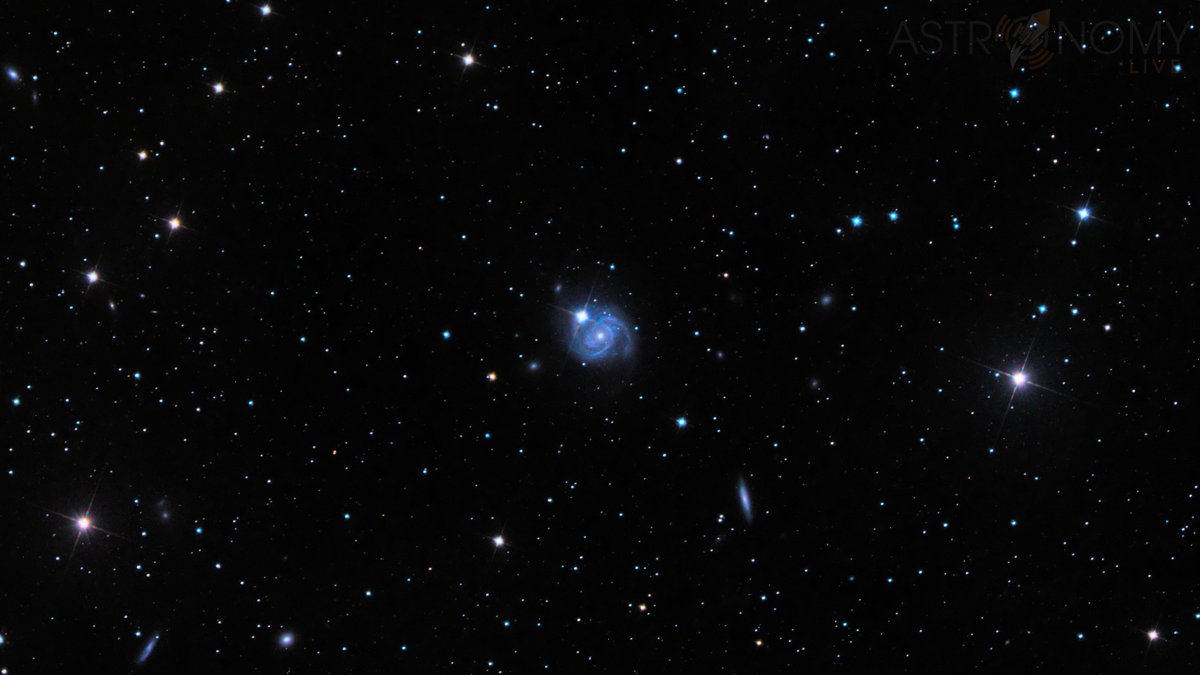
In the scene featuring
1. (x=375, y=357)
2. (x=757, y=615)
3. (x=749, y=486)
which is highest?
(x=375, y=357)

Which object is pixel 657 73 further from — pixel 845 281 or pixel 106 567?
pixel 106 567

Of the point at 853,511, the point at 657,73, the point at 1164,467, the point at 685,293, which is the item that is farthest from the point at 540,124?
the point at 1164,467

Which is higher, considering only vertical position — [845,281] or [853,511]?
[845,281]
